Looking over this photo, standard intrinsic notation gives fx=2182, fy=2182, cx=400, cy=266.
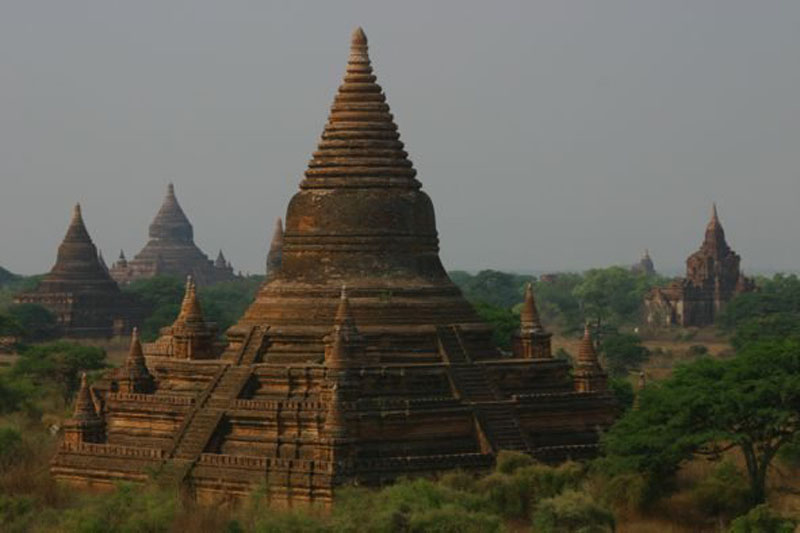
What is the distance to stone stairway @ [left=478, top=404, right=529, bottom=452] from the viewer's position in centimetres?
4056

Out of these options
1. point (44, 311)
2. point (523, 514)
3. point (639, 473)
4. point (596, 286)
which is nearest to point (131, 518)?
point (523, 514)

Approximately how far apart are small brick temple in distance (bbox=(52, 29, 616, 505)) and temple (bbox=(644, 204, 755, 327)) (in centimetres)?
7896

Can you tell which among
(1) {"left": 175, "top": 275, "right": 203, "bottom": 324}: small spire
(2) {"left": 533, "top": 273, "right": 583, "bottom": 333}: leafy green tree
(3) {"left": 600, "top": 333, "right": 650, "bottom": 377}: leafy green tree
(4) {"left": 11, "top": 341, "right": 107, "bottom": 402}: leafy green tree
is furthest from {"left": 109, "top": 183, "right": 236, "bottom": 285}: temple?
(1) {"left": 175, "top": 275, "right": 203, "bottom": 324}: small spire

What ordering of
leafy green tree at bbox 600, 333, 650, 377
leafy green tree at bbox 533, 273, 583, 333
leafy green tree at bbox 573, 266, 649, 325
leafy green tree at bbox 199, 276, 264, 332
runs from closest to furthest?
leafy green tree at bbox 600, 333, 650, 377 → leafy green tree at bbox 199, 276, 264, 332 → leafy green tree at bbox 533, 273, 583, 333 → leafy green tree at bbox 573, 266, 649, 325

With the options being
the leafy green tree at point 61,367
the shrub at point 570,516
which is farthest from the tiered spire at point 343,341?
the leafy green tree at point 61,367

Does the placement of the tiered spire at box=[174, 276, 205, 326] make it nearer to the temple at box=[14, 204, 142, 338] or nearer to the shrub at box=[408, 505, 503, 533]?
the shrub at box=[408, 505, 503, 533]

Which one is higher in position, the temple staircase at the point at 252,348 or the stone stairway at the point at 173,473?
the temple staircase at the point at 252,348

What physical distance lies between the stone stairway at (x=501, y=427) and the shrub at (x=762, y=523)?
7.14 m

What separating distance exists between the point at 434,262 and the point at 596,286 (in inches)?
4713

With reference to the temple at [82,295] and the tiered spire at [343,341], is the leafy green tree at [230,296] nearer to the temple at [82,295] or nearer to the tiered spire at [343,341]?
the temple at [82,295]

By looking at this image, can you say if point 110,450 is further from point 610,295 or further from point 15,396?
point 610,295

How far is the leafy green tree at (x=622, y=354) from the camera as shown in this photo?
88.6 meters

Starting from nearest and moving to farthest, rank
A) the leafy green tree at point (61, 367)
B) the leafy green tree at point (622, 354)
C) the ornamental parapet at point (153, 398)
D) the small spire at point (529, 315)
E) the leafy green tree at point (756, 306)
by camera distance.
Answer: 1. the ornamental parapet at point (153, 398)
2. the small spire at point (529, 315)
3. the leafy green tree at point (61, 367)
4. the leafy green tree at point (622, 354)
5. the leafy green tree at point (756, 306)

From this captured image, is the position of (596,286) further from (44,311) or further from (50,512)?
(50,512)
